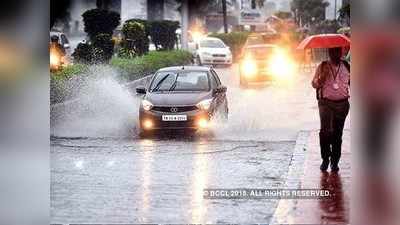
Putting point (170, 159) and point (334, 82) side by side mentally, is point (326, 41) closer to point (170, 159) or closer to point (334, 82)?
point (334, 82)

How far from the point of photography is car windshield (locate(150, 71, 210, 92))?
8.72 m

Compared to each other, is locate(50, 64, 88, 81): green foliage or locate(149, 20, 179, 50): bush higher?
locate(149, 20, 179, 50): bush

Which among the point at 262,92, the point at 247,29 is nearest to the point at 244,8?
the point at 247,29

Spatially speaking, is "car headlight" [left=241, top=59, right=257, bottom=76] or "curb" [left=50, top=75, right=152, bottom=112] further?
"car headlight" [left=241, top=59, right=257, bottom=76]

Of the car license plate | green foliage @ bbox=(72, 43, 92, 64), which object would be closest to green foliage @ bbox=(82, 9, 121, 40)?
green foliage @ bbox=(72, 43, 92, 64)

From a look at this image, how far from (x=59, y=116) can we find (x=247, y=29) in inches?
90.9

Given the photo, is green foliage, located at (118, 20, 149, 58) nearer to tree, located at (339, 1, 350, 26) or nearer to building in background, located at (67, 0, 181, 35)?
building in background, located at (67, 0, 181, 35)

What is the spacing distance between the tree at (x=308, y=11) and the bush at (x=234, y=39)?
72 cm

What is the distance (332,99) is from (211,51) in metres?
1.51


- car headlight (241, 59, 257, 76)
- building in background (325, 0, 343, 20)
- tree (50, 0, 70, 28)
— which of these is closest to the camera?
tree (50, 0, 70, 28)

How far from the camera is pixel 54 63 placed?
8602mm

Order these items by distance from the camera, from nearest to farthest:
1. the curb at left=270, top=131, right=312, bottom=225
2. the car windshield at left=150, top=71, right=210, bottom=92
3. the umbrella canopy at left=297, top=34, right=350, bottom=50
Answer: the curb at left=270, top=131, right=312, bottom=225
the umbrella canopy at left=297, top=34, right=350, bottom=50
the car windshield at left=150, top=71, right=210, bottom=92

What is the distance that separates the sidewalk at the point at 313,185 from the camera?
750 cm

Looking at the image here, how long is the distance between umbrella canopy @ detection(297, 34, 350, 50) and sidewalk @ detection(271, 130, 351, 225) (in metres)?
0.94
